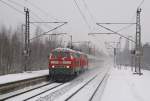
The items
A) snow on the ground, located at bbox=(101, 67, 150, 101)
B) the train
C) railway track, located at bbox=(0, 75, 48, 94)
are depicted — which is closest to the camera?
snow on the ground, located at bbox=(101, 67, 150, 101)

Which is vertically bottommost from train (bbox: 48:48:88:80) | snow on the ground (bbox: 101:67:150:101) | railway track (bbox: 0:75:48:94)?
snow on the ground (bbox: 101:67:150:101)

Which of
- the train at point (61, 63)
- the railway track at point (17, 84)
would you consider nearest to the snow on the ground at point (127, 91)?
the train at point (61, 63)

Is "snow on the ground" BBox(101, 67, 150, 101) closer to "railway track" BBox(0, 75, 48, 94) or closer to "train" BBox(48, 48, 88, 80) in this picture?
"train" BBox(48, 48, 88, 80)

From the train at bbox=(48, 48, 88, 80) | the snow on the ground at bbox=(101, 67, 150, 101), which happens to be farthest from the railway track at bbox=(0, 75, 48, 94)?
the snow on the ground at bbox=(101, 67, 150, 101)

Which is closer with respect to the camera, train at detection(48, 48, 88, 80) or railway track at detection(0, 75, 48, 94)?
railway track at detection(0, 75, 48, 94)

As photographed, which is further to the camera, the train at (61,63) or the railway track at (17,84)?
the train at (61,63)

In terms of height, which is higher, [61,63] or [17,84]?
[61,63]

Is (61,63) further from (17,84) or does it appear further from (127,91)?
(127,91)

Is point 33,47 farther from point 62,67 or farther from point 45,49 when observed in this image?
point 62,67

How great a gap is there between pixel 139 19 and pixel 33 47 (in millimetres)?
44255

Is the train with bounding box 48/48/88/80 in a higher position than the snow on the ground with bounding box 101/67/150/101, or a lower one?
higher

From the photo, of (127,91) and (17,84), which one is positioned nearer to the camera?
(127,91)

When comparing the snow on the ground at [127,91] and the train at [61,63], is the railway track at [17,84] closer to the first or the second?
the train at [61,63]

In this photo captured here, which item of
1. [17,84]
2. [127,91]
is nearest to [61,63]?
[17,84]
